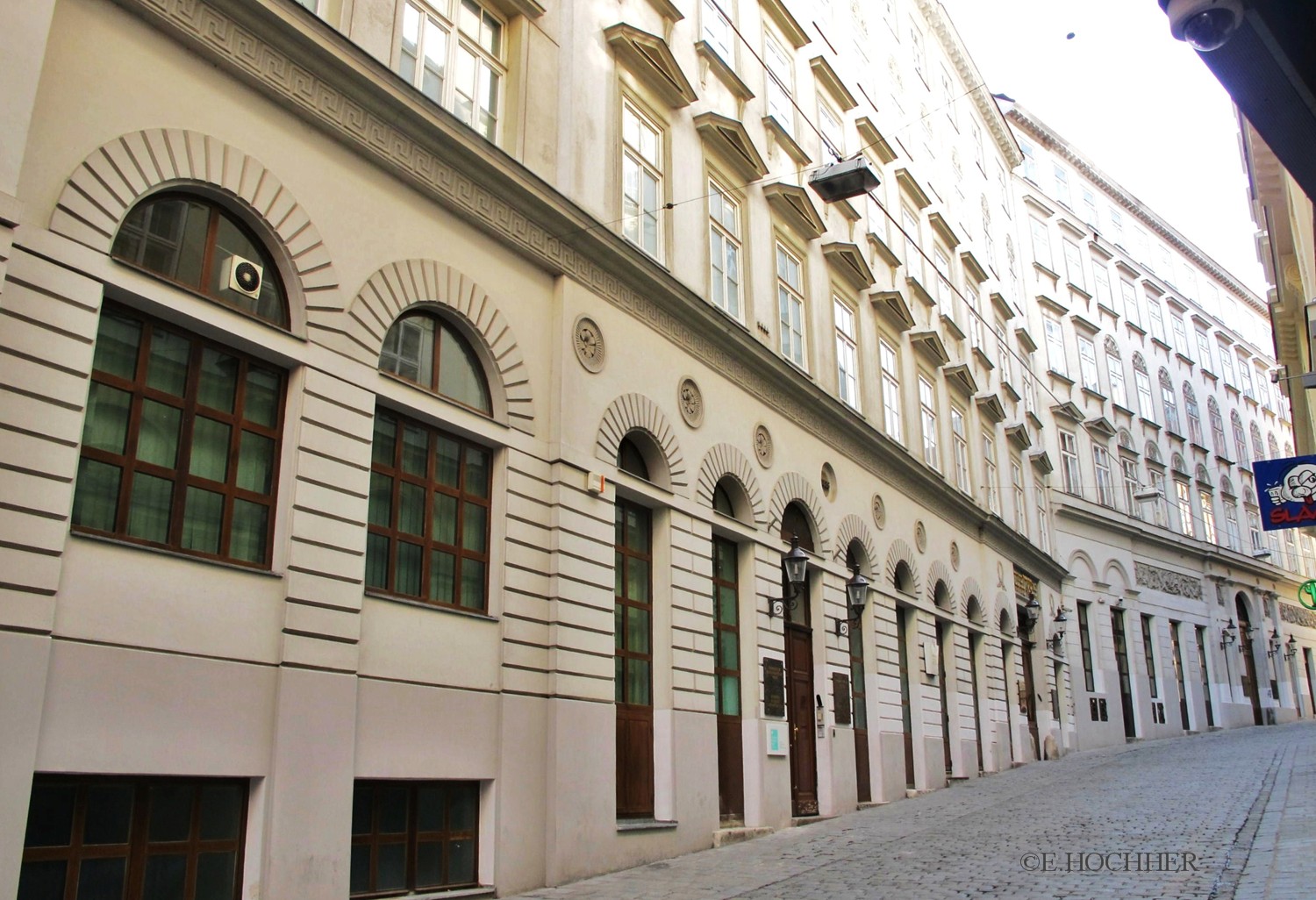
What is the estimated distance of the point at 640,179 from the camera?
16.1m

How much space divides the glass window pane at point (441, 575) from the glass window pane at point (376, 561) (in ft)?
1.93

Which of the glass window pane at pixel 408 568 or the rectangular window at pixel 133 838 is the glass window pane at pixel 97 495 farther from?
the glass window pane at pixel 408 568

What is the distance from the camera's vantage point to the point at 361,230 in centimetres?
1123

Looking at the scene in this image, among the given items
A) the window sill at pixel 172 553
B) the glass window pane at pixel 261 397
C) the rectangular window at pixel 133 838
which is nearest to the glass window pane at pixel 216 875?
the rectangular window at pixel 133 838

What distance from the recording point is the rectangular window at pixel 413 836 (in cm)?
1029

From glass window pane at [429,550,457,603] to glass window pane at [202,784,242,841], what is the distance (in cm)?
288

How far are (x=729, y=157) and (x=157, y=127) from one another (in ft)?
36.0

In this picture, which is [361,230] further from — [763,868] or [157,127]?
[763,868]

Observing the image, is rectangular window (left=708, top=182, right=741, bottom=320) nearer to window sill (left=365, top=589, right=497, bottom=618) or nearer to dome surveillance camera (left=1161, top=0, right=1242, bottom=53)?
window sill (left=365, top=589, right=497, bottom=618)

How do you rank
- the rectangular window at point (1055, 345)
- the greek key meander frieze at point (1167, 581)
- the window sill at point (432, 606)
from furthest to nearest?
the greek key meander frieze at point (1167, 581)
the rectangular window at point (1055, 345)
the window sill at point (432, 606)

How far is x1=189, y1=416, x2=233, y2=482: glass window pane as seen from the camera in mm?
9398

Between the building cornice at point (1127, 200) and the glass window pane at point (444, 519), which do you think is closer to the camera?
the glass window pane at point (444, 519)

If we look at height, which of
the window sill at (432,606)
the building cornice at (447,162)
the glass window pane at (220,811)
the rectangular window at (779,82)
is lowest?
the glass window pane at (220,811)

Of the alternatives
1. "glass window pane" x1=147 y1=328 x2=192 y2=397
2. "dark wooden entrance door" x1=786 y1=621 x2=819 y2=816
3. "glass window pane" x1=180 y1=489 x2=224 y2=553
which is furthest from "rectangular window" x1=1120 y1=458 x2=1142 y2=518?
"glass window pane" x1=147 y1=328 x2=192 y2=397
